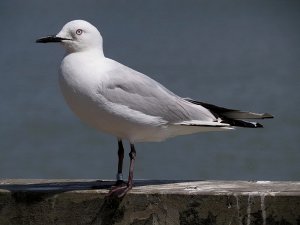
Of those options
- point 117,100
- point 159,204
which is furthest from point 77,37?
point 159,204

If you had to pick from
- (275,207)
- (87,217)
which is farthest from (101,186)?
(275,207)

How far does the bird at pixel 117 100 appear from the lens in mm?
4578

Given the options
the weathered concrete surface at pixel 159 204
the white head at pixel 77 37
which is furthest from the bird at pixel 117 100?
the weathered concrete surface at pixel 159 204

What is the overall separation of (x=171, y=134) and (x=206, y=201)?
0.66 meters

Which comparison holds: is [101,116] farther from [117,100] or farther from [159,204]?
[159,204]

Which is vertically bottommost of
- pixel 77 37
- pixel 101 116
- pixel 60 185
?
pixel 60 185

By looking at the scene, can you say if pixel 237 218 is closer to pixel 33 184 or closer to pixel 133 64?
pixel 33 184

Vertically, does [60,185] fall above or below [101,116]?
below

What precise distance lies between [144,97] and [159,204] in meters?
0.65

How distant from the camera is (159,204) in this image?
4457 millimetres

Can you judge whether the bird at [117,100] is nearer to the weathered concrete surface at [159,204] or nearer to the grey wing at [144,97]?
the grey wing at [144,97]

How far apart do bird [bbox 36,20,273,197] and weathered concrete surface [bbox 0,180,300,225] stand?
0.12 meters

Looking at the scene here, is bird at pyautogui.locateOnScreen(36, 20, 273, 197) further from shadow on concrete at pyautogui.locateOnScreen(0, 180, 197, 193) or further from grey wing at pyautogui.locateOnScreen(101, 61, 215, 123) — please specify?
shadow on concrete at pyautogui.locateOnScreen(0, 180, 197, 193)

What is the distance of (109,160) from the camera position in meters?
14.0
